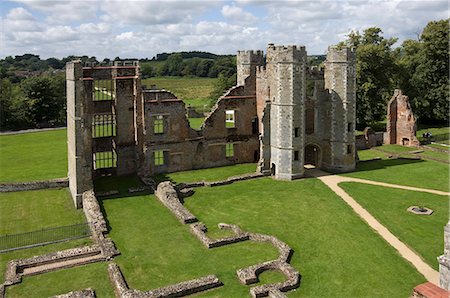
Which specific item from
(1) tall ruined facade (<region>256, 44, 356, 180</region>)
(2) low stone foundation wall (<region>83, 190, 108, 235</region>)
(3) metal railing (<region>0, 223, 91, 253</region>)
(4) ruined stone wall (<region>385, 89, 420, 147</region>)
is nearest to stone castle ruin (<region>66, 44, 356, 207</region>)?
(1) tall ruined facade (<region>256, 44, 356, 180</region>)

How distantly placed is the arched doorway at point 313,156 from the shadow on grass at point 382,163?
→ 3.57m

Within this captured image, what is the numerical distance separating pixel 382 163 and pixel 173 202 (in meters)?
22.4

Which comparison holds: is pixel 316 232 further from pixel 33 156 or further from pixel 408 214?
pixel 33 156

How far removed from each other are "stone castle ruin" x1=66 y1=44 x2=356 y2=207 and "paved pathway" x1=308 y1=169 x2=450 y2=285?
7.49ft

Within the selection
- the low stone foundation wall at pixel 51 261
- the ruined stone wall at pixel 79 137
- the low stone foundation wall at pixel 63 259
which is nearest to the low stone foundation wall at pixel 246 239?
the low stone foundation wall at pixel 63 259

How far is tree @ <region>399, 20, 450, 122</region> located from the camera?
59031 mm

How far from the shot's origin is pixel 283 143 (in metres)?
36.0

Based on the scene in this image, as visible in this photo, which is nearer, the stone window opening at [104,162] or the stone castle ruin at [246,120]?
the stone castle ruin at [246,120]

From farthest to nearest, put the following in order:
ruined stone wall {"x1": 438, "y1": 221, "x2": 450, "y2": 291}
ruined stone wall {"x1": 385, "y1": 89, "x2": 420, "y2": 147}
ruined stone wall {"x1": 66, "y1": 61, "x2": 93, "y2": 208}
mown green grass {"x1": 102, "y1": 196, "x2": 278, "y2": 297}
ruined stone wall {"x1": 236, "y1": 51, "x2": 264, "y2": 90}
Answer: ruined stone wall {"x1": 385, "y1": 89, "x2": 420, "y2": 147} < ruined stone wall {"x1": 236, "y1": 51, "x2": 264, "y2": 90} < ruined stone wall {"x1": 66, "y1": 61, "x2": 93, "y2": 208} < mown green grass {"x1": 102, "y1": 196, "x2": 278, "y2": 297} < ruined stone wall {"x1": 438, "y1": 221, "x2": 450, "y2": 291}

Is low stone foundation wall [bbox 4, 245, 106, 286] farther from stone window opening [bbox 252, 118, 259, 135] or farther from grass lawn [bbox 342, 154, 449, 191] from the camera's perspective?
grass lawn [bbox 342, 154, 449, 191]

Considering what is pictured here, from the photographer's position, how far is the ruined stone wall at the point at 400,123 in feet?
161

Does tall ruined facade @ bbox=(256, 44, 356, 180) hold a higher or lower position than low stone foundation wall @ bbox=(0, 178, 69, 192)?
higher

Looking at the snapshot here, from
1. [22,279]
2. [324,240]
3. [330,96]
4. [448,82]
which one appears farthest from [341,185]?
[448,82]

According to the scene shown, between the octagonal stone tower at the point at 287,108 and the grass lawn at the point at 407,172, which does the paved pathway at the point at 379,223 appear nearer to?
the grass lawn at the point at 407,172
